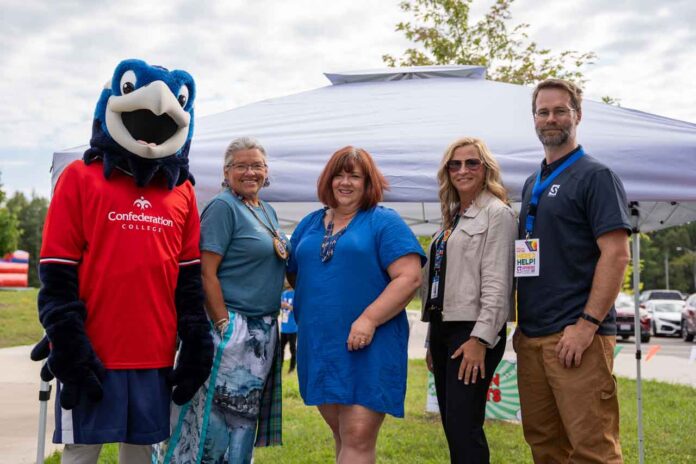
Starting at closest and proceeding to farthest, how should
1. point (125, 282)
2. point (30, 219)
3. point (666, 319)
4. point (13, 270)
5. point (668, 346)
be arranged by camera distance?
point (125, 282) < point (668, 346) < point (666, 319) < point (13, 270) < point (30, 219)

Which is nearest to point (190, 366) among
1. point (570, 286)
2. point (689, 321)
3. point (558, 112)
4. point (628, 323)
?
point (570, 286)

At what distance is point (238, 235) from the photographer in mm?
2871

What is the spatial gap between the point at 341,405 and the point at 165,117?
1.40 meters

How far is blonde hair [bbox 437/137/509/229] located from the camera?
2949 millimetres

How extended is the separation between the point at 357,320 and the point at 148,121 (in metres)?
1.16

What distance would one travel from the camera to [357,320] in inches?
107

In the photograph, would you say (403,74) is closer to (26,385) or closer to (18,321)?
(26,385)

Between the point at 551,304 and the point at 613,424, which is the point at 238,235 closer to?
the point at 551,304

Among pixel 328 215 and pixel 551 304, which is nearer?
pixel 551 304

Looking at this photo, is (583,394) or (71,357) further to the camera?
(583,394)

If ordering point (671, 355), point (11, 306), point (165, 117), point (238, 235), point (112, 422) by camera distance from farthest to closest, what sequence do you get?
point (11, 306) < point (671, 355) < point (238, 235) < point (165, 117) < point (112, 422)

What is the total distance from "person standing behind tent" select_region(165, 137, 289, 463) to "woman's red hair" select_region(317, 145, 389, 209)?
314mm

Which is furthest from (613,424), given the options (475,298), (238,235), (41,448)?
(41,448)

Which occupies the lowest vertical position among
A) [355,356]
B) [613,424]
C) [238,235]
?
[613,424]
